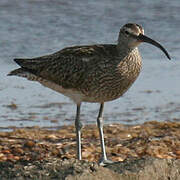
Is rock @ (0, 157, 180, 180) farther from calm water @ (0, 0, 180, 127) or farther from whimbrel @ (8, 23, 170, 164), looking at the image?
calm water @ (0, 0, 180, 127)

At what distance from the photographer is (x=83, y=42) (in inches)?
461

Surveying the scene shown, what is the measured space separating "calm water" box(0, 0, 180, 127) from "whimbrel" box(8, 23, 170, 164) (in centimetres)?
118

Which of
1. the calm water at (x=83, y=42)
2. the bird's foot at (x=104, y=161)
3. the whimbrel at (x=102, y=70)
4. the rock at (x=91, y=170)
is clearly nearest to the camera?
the rock at (x=91, y=170)

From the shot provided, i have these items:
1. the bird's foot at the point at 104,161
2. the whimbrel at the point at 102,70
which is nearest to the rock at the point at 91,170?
the bird's foot at the point at 104,161

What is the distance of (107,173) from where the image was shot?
507cm

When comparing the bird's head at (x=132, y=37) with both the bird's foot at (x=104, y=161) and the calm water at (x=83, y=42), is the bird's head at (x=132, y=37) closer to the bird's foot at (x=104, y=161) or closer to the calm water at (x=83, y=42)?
the bird's foot at (x=104, y=161)

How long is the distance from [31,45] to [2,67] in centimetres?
121

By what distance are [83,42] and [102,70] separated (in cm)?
446

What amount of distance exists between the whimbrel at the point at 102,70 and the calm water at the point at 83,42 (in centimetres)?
118

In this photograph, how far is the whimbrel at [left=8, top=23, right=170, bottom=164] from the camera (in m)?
7.24

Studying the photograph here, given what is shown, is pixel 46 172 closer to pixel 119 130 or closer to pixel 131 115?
pixel 119 130

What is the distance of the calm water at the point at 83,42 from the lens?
8.91 m

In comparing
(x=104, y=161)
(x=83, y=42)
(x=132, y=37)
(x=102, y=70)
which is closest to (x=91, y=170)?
(x=104, y=161)

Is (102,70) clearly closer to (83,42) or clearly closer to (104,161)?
(104,161)
